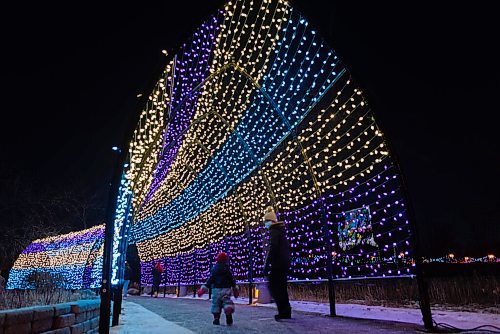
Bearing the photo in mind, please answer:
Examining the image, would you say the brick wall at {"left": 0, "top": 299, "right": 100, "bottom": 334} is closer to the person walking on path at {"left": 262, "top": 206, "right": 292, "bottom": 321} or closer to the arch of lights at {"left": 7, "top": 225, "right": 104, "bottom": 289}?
the person walking on path at {"left": 262, "top": 206, "right": 292, "bottom": 321}

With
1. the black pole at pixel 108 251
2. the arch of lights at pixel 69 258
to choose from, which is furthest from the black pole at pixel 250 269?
the arch of lights at pixel 69 258

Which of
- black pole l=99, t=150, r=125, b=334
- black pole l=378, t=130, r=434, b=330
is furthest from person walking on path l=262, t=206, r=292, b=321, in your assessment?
black pole l=99, t=150, r=125, b=334

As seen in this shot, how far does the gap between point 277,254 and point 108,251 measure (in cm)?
275

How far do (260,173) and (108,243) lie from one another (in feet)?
18.1

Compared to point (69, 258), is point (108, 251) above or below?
below

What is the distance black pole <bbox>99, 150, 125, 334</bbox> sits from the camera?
176 inches

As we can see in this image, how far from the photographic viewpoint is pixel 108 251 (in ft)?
15.3

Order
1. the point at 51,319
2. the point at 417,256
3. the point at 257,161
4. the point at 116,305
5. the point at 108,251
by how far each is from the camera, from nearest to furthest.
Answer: the point at 51,319, the point at 108,251, the point at 417,256, the point at 116,305, the point at 257,161

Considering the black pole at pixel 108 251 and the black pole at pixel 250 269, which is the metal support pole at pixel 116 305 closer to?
the black pole at pixel 108 251

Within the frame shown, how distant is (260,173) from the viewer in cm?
984

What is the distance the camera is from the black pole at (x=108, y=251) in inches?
176

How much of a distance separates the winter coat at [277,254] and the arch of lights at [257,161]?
878 millimetres

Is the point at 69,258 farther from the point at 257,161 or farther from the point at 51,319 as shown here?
the point at 51,319

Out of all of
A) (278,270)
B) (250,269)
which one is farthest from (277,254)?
(250,269)
